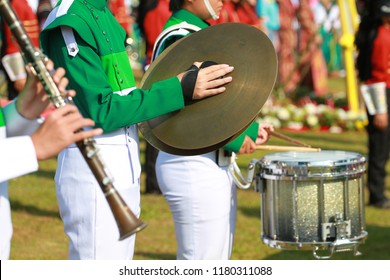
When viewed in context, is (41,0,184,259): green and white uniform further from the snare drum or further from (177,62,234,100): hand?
the snare drum

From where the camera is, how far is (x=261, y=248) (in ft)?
22.6

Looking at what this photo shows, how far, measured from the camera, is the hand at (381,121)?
26.3ft

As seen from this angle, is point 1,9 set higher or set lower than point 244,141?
higher

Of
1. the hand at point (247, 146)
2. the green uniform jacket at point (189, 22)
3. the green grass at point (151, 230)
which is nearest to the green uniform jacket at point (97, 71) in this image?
the green uniform jacket at point (189, 22)

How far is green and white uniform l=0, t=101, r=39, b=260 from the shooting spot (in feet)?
8.74

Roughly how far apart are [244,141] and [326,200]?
79 centimetres

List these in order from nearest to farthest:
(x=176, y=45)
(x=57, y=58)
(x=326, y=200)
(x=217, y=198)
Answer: (x=57, y=58)
(x=176, y=45)
(x=217, y=198)
(x=326, y=200)

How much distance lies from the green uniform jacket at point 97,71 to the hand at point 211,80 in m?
0.07

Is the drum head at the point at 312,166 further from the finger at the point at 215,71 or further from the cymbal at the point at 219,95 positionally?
the finger at the point at 215,71

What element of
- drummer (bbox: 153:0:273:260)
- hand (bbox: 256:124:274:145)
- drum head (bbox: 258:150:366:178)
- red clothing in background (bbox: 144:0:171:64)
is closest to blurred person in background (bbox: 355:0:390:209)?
red clothing in background (bbox: 144:0:171:64)

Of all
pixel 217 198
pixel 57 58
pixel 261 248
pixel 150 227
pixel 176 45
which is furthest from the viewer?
pixel 150 227

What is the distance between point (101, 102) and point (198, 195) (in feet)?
3.51

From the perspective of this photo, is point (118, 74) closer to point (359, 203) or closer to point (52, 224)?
point (359, 203)
